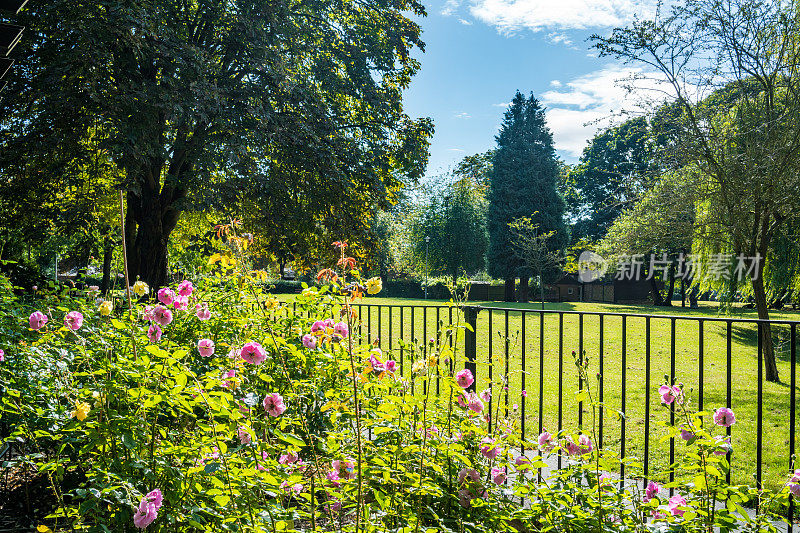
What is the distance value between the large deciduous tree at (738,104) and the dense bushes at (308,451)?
25.8ft

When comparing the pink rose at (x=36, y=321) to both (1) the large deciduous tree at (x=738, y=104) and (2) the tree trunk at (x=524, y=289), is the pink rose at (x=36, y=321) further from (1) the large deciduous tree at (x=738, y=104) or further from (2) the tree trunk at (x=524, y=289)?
(2) the tree trunk at (x=524, y=289)

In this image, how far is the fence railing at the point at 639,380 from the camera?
116 inches

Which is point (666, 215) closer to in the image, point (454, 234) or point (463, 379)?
→ point (463, 379)

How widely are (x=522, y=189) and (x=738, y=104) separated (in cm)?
2435

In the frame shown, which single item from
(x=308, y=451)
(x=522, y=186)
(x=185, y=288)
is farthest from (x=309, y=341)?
(x=522, y=186)

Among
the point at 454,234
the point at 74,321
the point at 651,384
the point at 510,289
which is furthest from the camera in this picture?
the point at 454,234

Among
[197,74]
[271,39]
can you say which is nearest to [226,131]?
[197,74]

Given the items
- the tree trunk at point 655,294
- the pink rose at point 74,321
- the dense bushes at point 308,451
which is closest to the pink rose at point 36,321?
the dense bushes at point 308,451

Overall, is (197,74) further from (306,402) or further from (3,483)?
(306,402)

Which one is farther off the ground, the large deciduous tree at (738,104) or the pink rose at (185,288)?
the large deciduous tree at (738,104)

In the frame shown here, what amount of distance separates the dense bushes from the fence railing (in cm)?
25

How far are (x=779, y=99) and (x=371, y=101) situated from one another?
7.83 meters

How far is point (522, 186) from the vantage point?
33375 mm

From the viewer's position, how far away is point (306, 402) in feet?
8.79
